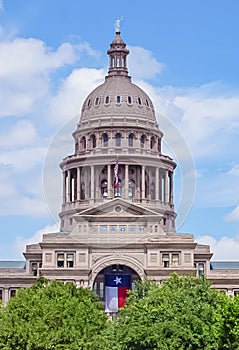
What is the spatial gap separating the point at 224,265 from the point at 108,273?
21853 mm

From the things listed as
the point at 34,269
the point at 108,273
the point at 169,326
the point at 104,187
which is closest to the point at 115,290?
the point at 108,273

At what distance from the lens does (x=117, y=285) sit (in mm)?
140500

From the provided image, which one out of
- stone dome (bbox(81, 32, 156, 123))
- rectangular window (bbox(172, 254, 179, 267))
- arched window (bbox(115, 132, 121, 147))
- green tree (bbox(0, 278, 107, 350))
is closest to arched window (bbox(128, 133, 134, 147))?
arched window (bbox(115, 132, 121, 147))

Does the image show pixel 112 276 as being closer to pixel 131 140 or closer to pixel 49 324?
pixel 131 140

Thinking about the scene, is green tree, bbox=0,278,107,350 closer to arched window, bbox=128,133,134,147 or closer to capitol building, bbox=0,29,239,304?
capitol building, bbox=0,29,239,304

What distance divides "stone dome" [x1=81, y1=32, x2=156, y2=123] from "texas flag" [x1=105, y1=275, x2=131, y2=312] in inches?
1406

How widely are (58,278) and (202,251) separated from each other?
21.9 m

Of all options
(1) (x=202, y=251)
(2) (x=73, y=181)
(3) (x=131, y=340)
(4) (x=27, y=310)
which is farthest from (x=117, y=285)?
(3) (x=131, y=340)

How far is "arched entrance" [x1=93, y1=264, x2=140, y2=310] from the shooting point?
141m

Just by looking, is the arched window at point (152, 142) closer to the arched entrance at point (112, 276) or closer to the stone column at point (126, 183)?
the stone column at point (126, 183)

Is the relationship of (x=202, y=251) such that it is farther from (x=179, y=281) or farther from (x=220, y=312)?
(x=220, y=312)

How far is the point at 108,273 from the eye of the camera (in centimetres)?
14325

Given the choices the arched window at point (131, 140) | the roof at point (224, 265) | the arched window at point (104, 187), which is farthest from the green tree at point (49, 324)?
the arched window at point (131, 140)

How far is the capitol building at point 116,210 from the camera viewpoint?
463 feet
